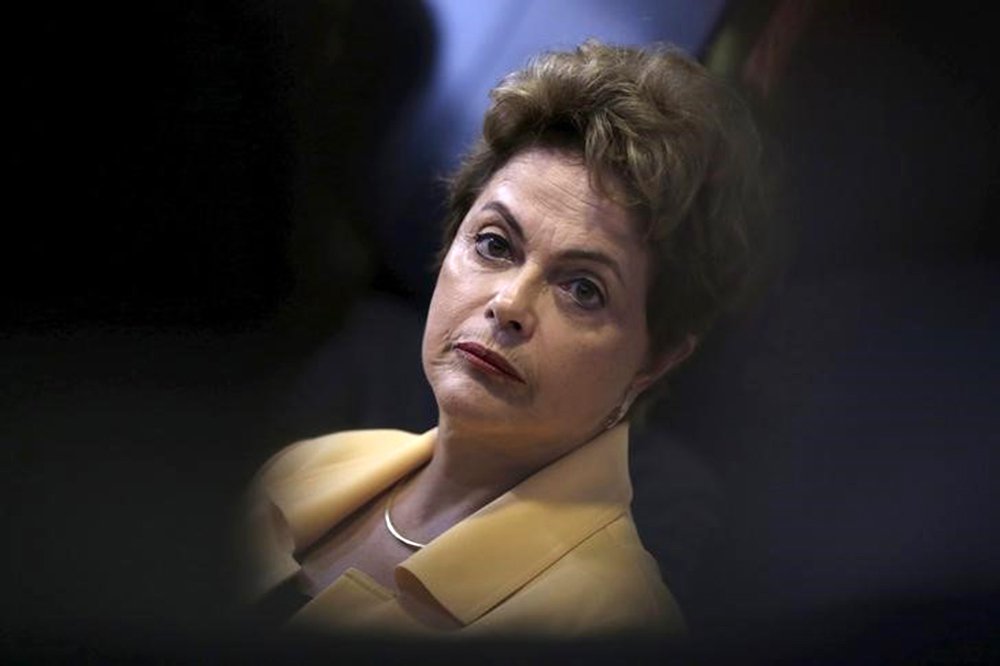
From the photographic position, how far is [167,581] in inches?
36.2

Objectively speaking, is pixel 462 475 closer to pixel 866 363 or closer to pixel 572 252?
pixel 572 252

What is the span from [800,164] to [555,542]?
0.27 metres

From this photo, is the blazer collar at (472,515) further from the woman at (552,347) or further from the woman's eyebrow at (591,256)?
the woman's eyebrow at (591,256)

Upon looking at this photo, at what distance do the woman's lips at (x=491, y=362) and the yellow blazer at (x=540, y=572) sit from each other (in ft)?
0.22

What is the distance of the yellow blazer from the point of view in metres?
0.90

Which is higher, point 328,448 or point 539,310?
point 539,310

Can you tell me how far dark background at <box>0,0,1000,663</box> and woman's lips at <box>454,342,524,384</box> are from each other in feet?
0.16

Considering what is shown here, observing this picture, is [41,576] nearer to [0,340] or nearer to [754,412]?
[0,340]

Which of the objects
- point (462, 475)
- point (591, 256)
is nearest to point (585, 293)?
point (591, 256)

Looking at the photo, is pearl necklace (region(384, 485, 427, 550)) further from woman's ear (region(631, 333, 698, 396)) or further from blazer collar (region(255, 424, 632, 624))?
woman's ear (region(631, 333, 698, 396))

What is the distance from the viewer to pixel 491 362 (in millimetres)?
876

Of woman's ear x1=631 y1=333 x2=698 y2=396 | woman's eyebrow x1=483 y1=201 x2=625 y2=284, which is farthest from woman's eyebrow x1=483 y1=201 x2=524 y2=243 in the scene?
woman's ear x1=631 y1=333 x2=698 y2=396

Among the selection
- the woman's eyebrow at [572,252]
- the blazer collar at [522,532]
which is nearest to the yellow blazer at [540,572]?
the blazer collar at [522,532]

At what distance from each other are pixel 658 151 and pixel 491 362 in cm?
15
